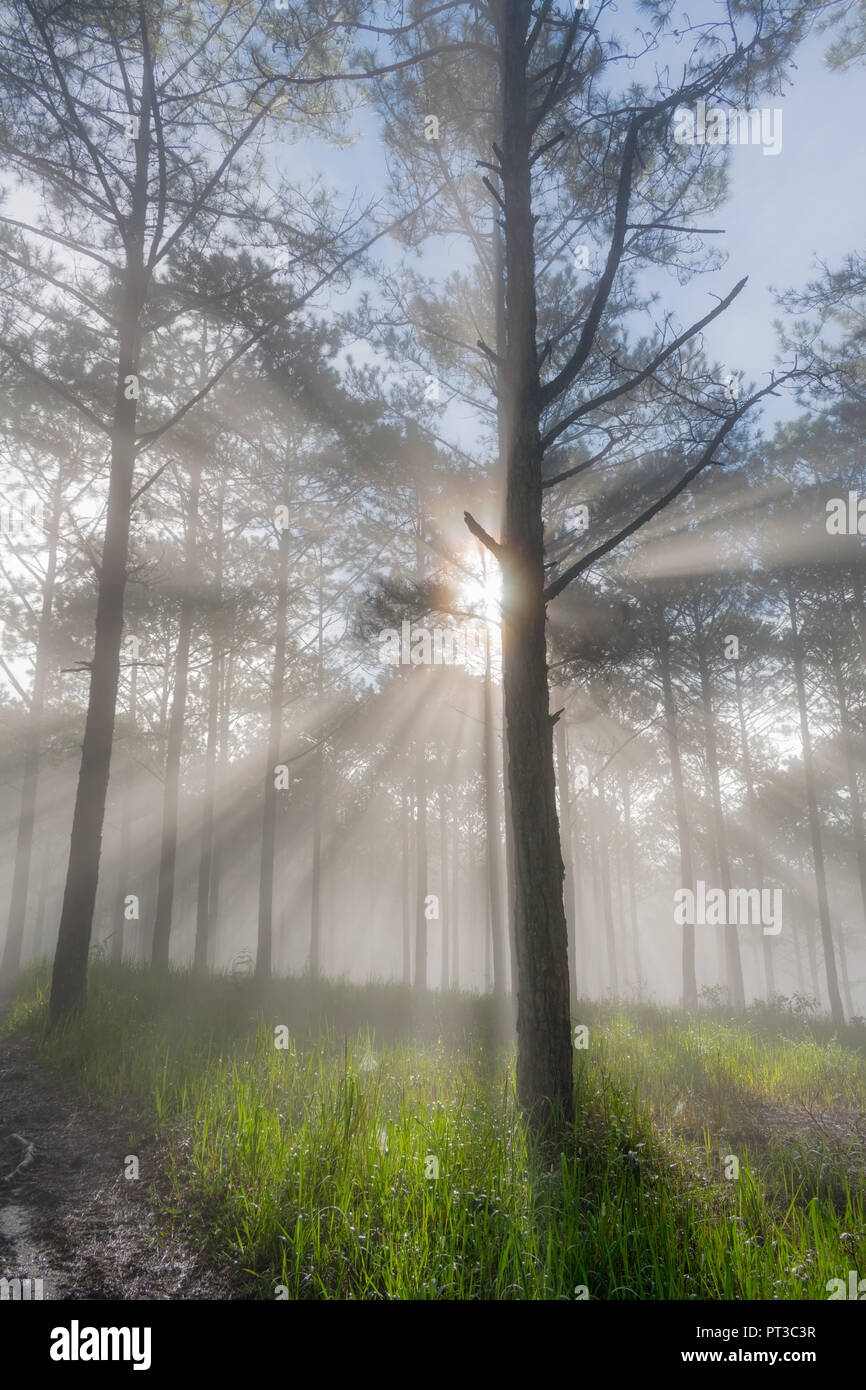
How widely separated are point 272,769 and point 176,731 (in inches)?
72.3

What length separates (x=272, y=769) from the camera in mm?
12555

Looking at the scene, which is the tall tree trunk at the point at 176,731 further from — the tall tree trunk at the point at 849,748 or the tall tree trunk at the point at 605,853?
the tall tree trunk at the point at 605,853

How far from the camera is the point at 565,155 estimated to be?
258 inches

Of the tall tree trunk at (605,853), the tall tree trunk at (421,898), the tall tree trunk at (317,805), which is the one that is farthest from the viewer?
the tall tree trunk at (605,853)

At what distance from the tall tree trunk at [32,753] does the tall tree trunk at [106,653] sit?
7.67 meters

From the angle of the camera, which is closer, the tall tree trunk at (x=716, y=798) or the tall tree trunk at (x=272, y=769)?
the tall tree trunk at (x=272, y=769)

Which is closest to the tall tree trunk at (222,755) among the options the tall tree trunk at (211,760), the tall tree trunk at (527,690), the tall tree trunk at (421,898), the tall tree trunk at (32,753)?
the tall tree trunk at (211,760)

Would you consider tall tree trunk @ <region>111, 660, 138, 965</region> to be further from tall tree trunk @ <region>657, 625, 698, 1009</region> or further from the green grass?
tall tree trunk @ <region>657, 625, 698, 1009</region>

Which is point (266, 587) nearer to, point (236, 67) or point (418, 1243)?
point (236, 67)

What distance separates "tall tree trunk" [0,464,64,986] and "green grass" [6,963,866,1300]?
1020 centimetres

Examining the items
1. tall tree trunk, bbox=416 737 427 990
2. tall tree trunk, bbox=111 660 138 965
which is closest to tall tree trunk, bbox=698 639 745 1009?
tall tree trunk, bbox=416 737 427 990

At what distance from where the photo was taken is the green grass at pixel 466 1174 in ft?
8.14
